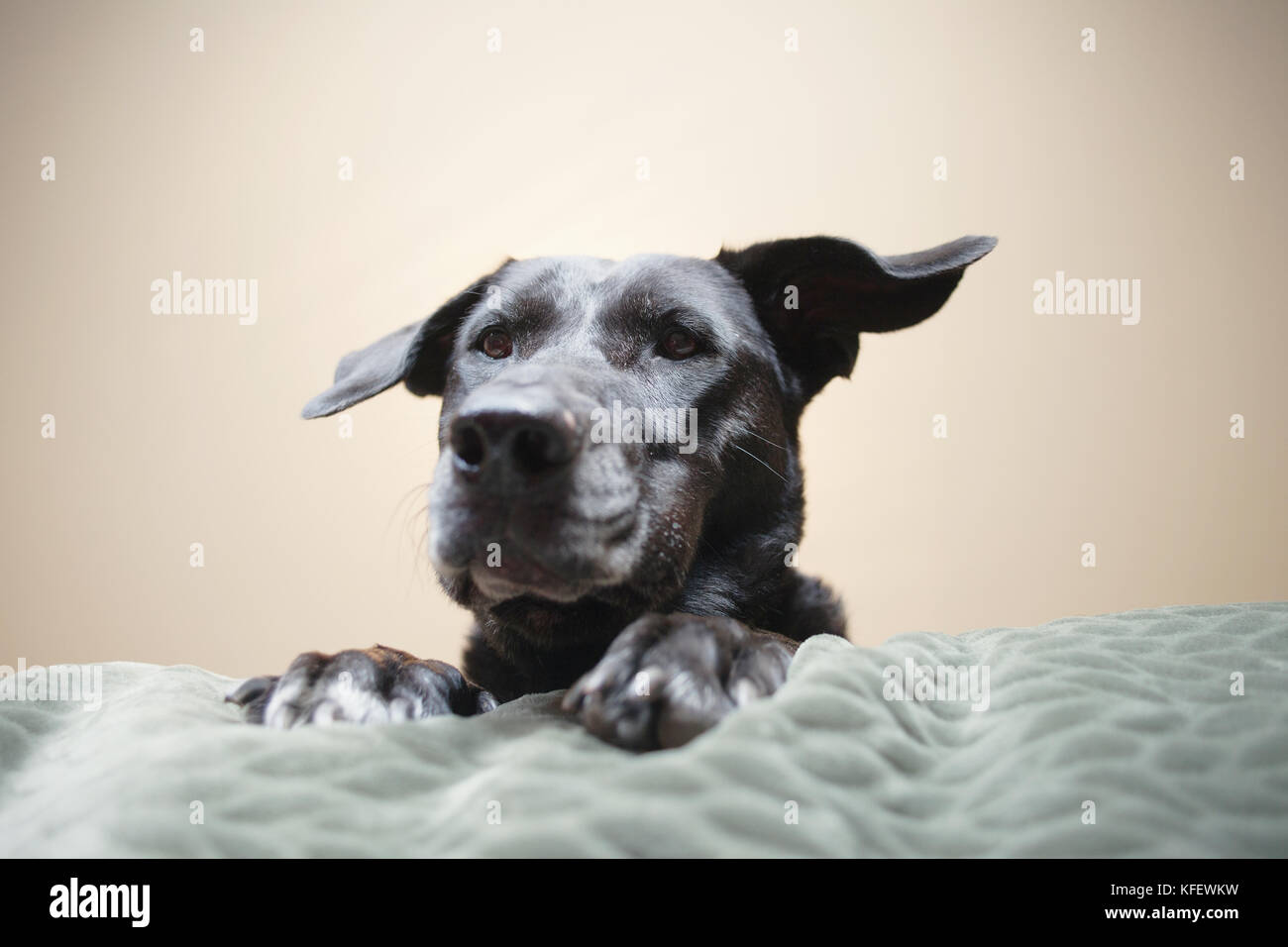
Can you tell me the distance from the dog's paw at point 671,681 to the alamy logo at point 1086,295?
3571 millimetres

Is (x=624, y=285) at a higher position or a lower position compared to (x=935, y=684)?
higher

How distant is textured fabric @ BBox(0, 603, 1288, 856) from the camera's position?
77cm

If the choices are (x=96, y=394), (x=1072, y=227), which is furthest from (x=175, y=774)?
(x=1072, y=227)

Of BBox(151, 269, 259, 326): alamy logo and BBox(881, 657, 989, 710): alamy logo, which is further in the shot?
BBox(151, 269, 259, 326): alamy logo

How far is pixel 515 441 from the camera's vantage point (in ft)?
4.19

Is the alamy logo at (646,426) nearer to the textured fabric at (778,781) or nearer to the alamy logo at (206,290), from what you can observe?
the textured fabric at (778,781)

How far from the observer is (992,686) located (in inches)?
45.8

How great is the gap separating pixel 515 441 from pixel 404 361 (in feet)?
3.10
